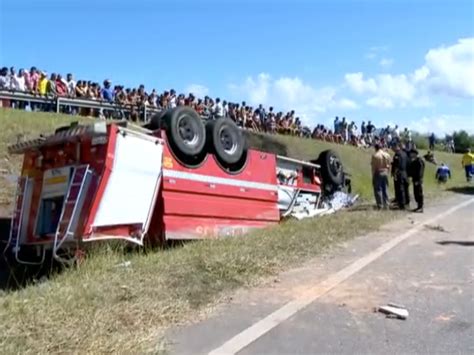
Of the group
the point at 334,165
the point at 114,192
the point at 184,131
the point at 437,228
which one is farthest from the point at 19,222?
the point at 334,165

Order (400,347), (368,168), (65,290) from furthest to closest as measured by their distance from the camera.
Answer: (368,168) < (65,290) < (400,347)

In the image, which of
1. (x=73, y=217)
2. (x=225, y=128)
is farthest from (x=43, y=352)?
(x=225, y=128)

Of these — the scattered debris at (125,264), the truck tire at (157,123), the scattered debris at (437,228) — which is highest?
the truck tire at (157,123)

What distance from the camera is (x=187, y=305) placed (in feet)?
19.3

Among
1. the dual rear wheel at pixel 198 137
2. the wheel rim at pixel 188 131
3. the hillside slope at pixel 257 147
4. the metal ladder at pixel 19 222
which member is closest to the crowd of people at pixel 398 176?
the hillside slope at pixel 257 147

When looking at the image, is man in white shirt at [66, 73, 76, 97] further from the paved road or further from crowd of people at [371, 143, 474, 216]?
the paved road

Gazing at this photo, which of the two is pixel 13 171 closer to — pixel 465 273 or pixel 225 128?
pixel 225 128

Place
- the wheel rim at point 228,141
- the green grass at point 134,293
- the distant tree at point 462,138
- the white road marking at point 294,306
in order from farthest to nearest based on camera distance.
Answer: the distant tree at point 462,138 < the wheel rim at point 228,141 < the white road marking at point 294,306 < the green grass at point 134,293

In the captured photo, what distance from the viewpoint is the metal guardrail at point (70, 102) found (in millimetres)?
16219

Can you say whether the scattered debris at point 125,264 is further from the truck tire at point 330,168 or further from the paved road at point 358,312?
the truck tire at point 330,168

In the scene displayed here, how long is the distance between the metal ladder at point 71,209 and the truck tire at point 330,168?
748 cm

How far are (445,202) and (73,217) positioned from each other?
1216cm

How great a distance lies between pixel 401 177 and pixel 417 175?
0.38 m

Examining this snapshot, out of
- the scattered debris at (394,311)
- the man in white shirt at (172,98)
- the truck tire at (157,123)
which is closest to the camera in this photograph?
the scattered debris at (394,311)
